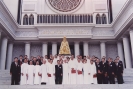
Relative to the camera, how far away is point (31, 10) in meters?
20.2

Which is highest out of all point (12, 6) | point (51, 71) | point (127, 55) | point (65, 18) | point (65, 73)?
point (12, 6)

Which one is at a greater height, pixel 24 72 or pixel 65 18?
pixel 65 18

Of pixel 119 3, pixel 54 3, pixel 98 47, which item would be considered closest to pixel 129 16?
pixel 119 3

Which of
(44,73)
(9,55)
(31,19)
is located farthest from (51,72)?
(31,19)

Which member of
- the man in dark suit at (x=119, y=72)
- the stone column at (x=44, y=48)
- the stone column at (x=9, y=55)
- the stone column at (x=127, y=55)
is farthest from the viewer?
the stone column at (x=44, y=48)

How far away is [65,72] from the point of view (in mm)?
9758

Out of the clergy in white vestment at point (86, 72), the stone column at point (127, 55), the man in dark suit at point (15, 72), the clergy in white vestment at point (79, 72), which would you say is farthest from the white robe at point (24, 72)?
the stone column at point (127, 55)

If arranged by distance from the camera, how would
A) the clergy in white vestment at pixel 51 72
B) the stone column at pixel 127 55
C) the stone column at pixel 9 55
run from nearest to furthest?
the clergy in white vestment at pixel 51 72 < the stone column at pixel 127 55 < the stone column at pixel 9 55

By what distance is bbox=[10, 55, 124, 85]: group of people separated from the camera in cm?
968

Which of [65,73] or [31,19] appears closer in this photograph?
[65,73]

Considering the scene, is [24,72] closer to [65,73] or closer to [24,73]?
[24,73]

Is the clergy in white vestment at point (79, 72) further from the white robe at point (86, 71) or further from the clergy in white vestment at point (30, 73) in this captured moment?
the clergy in white vestment at point (30, 73)

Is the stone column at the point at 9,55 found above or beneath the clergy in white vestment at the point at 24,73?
above

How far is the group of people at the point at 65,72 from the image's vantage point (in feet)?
31.8
